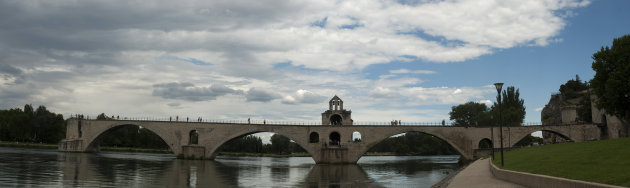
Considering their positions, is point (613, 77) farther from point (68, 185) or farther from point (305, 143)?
point (68, 185)

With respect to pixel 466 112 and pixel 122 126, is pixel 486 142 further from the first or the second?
pixel 122 126

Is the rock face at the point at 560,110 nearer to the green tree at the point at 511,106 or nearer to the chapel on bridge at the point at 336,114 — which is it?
the green tree at the point at 511,106

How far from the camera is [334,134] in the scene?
64.0 m

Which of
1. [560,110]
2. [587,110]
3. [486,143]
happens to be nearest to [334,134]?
[486,143]

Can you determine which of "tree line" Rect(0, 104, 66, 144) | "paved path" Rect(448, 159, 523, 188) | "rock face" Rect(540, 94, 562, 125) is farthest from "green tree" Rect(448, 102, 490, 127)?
"tree line" Rect(0, 104, 66, 144)

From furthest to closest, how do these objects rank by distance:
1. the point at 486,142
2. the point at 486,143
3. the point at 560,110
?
the point at 486,143 < the point at 560,110 < the point at 486,142

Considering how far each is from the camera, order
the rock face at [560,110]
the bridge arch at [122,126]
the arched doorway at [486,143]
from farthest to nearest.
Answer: the rock face at [560,110]
the arched doorway at [486,143]
the bridge arch at [122,126]

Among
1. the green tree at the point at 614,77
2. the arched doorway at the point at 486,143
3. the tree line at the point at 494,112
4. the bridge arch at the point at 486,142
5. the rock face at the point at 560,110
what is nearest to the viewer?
the green tree at the point at 614,77

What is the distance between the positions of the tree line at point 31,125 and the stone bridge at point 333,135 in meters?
35.2

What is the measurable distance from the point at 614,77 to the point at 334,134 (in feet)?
110

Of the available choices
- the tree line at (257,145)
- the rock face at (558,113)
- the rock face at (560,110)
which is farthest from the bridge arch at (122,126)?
the rock face at (560,110)

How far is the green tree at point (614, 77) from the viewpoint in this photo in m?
41.9

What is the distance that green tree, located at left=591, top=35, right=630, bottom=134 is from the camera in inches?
1650

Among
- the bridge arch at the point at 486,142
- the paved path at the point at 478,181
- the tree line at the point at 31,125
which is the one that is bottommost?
the paved path at the point at 478,181
